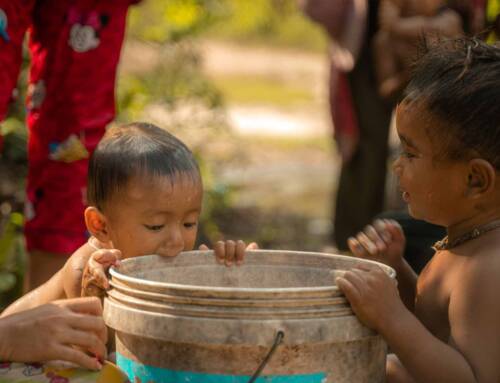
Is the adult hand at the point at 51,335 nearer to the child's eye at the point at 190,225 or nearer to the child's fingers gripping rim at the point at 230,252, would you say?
the child's fingers gripping rim at the point at 230,252

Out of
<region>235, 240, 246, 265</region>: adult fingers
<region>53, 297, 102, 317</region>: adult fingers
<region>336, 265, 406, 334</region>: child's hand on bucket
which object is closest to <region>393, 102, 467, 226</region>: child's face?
<region>336, 265, 406, 334</region>: child's hand on bucket

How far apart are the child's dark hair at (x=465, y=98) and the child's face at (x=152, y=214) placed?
73cm

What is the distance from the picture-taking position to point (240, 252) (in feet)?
10.3

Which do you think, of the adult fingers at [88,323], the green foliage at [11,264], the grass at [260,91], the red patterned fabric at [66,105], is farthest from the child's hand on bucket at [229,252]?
the grass at [260,91]

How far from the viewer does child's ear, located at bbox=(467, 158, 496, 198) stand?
2914 mm

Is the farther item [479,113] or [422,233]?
[422,233]

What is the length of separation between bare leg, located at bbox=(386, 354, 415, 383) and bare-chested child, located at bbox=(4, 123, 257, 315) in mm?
535

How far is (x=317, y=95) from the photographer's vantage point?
14.8 m

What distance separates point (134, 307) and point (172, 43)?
4518 mm

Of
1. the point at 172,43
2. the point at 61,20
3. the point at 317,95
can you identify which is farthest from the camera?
the point at 317,95

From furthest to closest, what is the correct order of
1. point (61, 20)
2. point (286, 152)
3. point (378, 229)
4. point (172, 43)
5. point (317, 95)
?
point (317, 95)
point (286, 152)
point (172, 43)
point (61, 20)
point (378, 229)

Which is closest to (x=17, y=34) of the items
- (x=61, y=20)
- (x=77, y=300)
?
(x=61, y=20)

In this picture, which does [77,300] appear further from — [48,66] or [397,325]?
[48,66]

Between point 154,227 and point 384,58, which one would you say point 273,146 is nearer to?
point 384,58
